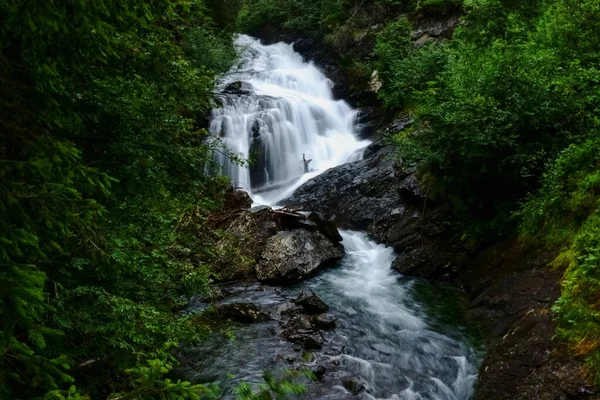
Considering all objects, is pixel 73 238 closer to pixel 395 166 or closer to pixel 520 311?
pixel 520 311

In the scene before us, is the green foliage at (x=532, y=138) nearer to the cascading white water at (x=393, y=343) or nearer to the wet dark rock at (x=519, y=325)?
the wet dark rock at (x=519, y=325)

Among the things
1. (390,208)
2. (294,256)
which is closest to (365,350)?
(294,256)

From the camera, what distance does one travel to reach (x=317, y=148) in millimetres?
17766

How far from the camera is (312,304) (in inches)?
324

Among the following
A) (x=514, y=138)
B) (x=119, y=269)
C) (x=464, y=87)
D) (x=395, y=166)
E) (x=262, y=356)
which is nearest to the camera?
(x=119, y=269)

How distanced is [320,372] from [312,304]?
1.97 m

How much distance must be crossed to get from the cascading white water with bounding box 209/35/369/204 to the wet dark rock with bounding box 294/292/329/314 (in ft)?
23.8

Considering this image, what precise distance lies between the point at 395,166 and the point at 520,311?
7.34m

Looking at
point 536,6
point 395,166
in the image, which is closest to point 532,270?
point 395,166

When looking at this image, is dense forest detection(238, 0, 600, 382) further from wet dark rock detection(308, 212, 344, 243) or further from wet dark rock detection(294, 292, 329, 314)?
wet dark rock detection(294, 292, 329, 314)

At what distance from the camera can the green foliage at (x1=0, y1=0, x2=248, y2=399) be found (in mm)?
2377

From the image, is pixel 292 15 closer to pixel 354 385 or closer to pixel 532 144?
pixel 532 144

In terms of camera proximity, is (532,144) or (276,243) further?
(276,243)

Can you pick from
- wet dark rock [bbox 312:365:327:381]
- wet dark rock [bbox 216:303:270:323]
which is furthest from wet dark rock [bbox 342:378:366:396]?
wet dark rock [bbox 216:303:270:323]
